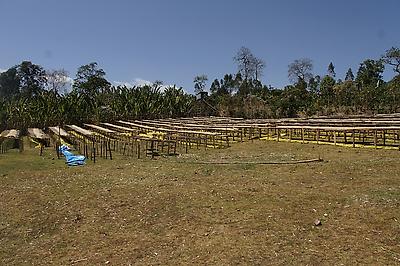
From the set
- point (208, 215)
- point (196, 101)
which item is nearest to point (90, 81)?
point (196, 101)

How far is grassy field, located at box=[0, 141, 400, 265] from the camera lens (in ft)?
24.2

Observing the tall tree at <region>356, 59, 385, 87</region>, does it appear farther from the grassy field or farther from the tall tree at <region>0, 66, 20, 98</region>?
the tall tree at <region>0, 66, 20, 98</region>

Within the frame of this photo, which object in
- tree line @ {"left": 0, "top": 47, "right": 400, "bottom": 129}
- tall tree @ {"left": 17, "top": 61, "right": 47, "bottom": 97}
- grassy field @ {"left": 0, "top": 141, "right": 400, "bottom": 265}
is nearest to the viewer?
grassy field @ {"left": 0, "top": 141, "right": 400, "bottom": 265}

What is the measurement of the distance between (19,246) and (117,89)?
4990 cm

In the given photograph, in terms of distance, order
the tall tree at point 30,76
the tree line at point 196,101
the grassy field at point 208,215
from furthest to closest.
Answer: the tall tree at point 30,76 < the tree line at point 196,101 < the grassy field at point 208,215

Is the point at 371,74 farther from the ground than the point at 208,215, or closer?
farther from the ground

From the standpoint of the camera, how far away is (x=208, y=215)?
30.8 feet

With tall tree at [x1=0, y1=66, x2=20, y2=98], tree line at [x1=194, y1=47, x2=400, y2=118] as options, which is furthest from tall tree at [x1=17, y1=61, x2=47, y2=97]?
tree line at [x1=194, y1=47, x2=400, y2=118]

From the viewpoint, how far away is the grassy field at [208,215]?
7.38 m

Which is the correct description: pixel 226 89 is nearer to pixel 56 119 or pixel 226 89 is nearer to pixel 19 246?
pixel 56 119

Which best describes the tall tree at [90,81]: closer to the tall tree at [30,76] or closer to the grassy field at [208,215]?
the tall tree at [30,76]

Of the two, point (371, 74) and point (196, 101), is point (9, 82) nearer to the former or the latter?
point (196, 101)

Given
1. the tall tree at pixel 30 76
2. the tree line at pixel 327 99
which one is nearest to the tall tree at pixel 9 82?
the tall tree at pixel 30 76

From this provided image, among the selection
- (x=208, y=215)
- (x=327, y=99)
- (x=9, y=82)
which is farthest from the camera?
(x=9, y=82)
